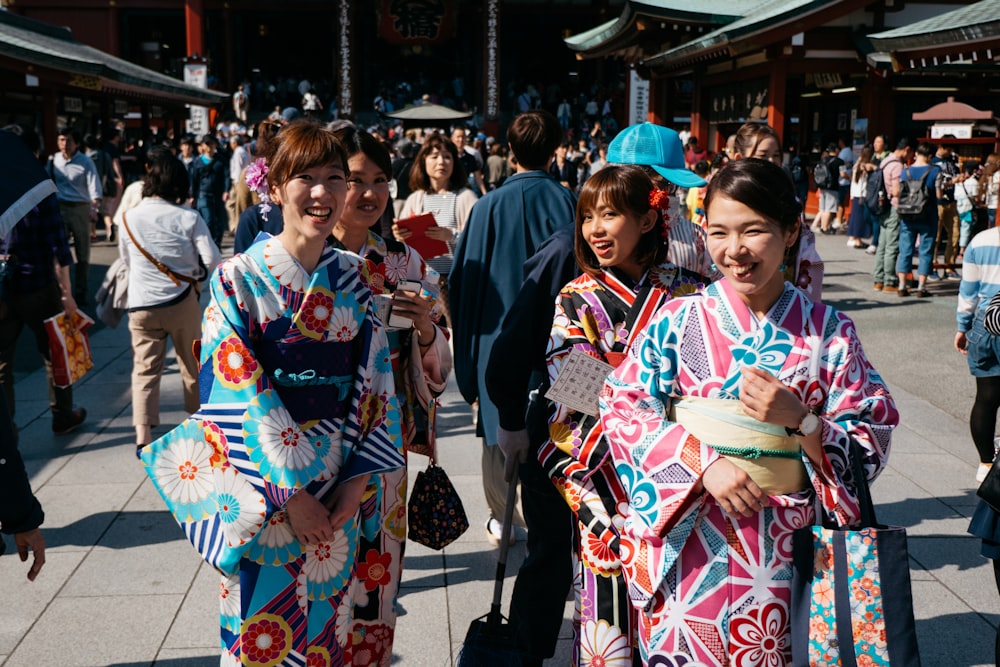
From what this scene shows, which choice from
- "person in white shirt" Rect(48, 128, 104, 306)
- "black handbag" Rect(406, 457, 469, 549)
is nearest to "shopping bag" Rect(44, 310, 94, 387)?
"black handbag" Rect(406, 457, 469, 549)

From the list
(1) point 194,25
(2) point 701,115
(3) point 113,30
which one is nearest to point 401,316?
(2) point 701,115

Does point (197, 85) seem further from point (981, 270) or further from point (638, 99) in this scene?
point (981, 270)

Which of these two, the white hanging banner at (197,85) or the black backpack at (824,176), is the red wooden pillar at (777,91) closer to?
the black backpack at (824,176)

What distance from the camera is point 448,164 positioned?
19.3 feet

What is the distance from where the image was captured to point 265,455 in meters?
2.14

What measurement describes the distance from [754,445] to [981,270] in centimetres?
287

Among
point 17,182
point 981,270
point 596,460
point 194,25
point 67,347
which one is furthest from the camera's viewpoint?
point 194,25

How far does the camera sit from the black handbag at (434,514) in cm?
312

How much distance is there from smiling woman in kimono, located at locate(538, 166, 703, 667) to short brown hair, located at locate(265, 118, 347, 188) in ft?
2.29

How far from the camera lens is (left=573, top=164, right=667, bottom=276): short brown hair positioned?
252 centimetres

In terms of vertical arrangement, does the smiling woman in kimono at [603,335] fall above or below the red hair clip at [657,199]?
below

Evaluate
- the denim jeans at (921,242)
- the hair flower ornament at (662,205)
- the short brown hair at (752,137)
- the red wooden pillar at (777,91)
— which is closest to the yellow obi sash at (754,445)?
the hair flower ornament at (662,205)

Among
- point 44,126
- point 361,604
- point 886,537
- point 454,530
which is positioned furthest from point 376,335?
point 44,126

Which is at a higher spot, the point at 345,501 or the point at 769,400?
the point at 769,400
